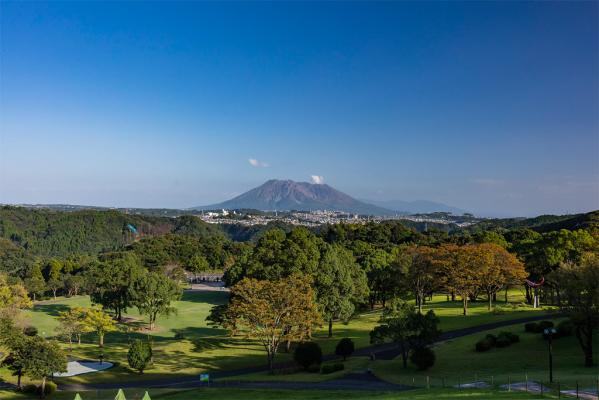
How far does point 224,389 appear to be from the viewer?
3216 cm

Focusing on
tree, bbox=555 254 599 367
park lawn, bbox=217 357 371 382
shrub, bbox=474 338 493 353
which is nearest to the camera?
tree, bbox=555 254 599 367

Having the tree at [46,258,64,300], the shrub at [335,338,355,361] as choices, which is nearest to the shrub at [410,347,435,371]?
the shrub at [335,338,355,361]

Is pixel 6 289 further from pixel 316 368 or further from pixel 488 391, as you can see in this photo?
pixel 488 391

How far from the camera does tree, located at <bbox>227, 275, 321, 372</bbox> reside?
3982cm

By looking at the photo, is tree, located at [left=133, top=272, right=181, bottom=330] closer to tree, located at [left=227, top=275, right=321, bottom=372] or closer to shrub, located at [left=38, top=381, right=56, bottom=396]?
tree, located at [left=227, top=275, right=321, bottom=372]

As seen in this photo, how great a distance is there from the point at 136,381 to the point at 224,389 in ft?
32.3

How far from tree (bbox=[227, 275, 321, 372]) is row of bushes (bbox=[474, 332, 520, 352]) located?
546 inches

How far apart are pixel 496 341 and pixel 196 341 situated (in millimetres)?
29965

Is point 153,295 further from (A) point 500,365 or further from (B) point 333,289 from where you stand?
(A) point 500,365

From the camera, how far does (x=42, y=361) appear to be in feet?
108

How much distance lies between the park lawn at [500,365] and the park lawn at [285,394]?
4707mm

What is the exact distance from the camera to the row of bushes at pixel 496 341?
38.7 meters

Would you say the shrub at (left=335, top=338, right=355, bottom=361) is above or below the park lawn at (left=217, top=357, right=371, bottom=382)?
above

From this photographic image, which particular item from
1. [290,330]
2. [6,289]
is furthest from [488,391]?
[6,289]
